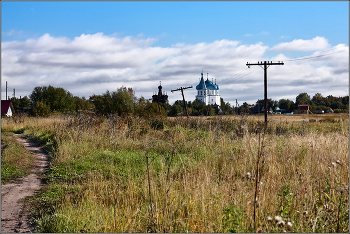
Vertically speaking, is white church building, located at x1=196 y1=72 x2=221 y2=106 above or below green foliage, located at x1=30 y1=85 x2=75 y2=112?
above

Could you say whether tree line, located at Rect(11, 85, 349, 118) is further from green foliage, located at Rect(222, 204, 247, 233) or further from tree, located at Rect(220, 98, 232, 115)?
green foliage, located at Rect(222, 204, 247, 233)

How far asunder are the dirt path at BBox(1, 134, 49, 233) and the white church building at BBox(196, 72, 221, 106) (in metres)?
105

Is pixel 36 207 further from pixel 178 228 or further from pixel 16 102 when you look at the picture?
pixel 16 102

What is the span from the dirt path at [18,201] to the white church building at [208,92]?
346ft

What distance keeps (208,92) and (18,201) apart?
116 metres

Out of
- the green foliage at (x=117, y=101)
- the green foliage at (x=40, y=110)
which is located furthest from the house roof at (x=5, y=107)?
the green foliage at (x=117, y=101)

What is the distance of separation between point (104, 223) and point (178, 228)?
3.14 ft

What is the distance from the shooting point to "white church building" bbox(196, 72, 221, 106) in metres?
115

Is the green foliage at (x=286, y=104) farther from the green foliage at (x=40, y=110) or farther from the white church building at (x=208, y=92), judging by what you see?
the green foliage at (x=40, y=110)

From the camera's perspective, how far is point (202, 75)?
380 ft

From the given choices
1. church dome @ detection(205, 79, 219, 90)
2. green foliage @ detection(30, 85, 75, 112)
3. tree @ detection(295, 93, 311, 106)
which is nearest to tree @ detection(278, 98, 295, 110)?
tree @ detection(295, 93, 311, 106)

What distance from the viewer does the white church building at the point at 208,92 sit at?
115125mm

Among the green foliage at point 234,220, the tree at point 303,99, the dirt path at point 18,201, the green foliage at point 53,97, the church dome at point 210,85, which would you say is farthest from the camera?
the church dome at point 210,85

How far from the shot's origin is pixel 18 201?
245 inches
